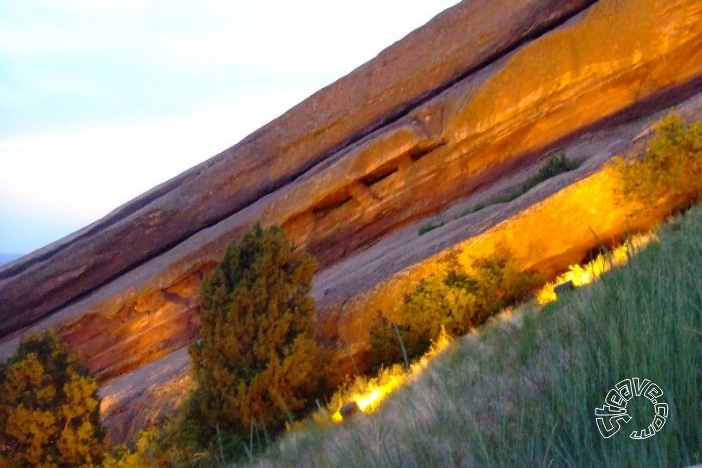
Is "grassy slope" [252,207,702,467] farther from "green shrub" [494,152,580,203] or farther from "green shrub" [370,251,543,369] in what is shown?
"green shrub" [494,152,580,203]

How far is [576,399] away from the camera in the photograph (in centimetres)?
254

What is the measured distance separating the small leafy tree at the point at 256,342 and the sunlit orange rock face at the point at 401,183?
4.03ft

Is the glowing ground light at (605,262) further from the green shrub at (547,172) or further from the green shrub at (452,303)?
the green shrub at (547,172)

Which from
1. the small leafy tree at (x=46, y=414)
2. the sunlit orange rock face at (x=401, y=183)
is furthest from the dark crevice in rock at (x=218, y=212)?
the small leafy tree at (x=46, y=414)

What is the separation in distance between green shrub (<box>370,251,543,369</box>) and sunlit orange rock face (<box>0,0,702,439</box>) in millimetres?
333

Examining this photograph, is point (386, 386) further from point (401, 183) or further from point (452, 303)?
point (401, 183)

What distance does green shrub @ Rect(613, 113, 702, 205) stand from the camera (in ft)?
33.1

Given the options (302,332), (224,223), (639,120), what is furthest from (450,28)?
(302,332)

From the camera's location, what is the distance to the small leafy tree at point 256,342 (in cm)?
975

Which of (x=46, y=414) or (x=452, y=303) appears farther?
(x=46, y=414)

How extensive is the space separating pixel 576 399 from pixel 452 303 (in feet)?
26.5

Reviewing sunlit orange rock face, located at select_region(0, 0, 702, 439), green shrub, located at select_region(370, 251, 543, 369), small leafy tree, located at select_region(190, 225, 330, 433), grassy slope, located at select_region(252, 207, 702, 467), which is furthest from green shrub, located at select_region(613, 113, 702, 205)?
grassy slope, located at select_region(252, 207, 702, 467)

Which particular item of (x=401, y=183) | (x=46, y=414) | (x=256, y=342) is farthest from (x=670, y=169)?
(x=46, y=414)

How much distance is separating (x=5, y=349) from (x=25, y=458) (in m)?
11.2
